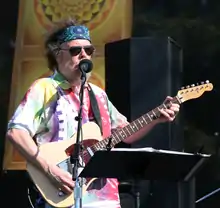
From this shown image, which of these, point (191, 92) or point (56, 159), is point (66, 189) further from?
point (191, 92)

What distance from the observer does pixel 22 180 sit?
575 cm

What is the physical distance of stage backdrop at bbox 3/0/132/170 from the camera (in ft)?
18.8

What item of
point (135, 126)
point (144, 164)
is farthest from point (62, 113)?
point (144, 164)

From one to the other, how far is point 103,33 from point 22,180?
1.42 meters

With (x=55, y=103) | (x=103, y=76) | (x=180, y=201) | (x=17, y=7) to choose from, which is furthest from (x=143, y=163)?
(x=17, y=7)

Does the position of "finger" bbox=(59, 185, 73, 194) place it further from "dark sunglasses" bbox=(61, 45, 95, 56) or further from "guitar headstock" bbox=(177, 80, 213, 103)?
"guitar headstock" bbox=(177, 80, 213, 103)

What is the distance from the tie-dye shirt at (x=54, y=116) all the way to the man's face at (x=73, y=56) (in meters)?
0.06

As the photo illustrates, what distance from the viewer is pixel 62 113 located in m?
3.77

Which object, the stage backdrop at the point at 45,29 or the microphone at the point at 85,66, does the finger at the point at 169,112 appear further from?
the stage backdrop at the point at 45,29

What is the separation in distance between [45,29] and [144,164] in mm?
2670

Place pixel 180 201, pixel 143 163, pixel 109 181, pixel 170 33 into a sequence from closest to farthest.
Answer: pixel 143 163 < pixel 109 181 < pixel 180 201 < pixel 170 33

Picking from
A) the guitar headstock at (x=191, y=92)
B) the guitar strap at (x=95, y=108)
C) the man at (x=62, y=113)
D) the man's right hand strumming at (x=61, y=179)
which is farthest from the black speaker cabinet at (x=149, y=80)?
the man's right hand strumming at (x=61, y=179)

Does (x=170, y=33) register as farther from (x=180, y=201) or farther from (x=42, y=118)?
(x=42, y=118)

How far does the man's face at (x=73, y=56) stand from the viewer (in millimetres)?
3873
